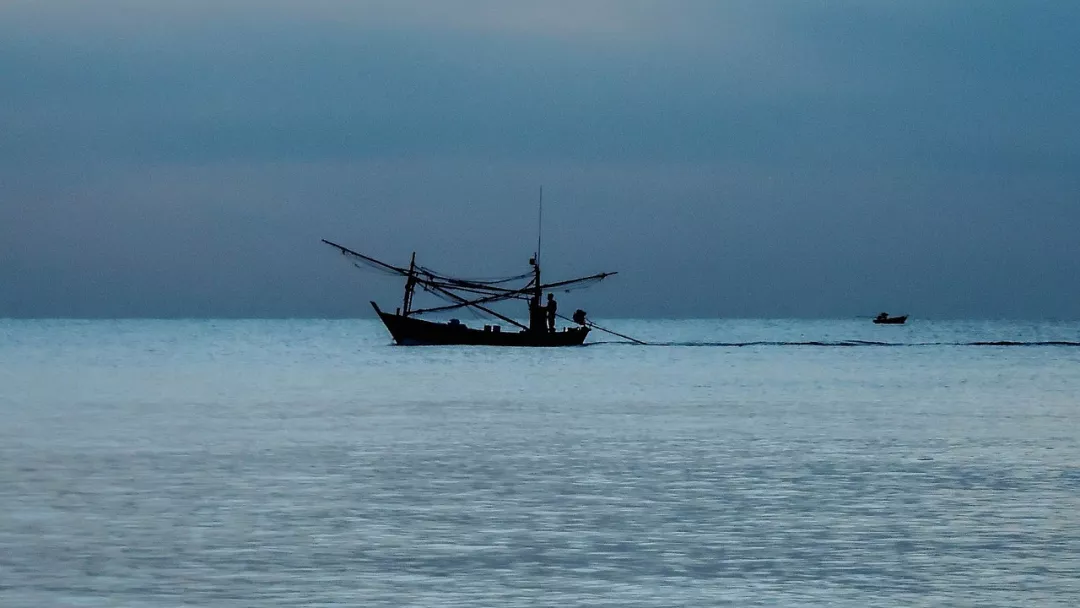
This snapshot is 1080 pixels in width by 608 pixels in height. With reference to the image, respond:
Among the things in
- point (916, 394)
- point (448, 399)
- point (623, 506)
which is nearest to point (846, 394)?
point (916, 394)

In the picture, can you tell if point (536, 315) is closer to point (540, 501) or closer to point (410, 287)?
point (410, 287)

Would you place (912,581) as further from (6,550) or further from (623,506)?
(6,550)

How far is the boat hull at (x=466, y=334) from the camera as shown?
8144cm

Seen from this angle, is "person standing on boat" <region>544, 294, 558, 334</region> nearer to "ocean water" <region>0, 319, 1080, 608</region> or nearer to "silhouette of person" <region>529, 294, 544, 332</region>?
"silhouette of person" <region>529, 294, 544, 332</region>

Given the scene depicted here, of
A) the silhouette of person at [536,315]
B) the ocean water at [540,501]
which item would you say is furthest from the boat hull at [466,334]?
the ocean water at [540,501]

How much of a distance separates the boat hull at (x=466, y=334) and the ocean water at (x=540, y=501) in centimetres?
3895

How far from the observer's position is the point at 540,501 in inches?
717

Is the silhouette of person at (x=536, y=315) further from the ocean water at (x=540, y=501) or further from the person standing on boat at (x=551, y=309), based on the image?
the ocean water at (x=540, y=501)

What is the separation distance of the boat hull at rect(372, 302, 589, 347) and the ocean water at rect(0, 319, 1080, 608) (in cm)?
3895

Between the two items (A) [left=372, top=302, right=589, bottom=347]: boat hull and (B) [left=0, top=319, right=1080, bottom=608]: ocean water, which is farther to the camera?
(A) [left=372, top=302, right=589, bottom=347]: boat hull

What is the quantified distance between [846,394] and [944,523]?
2859 cm

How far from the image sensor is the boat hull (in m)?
81.4

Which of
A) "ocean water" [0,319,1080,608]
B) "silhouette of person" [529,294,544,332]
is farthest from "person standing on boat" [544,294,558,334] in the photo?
"ocean water" [0,319,1080,608]

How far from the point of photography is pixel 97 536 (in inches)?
606
